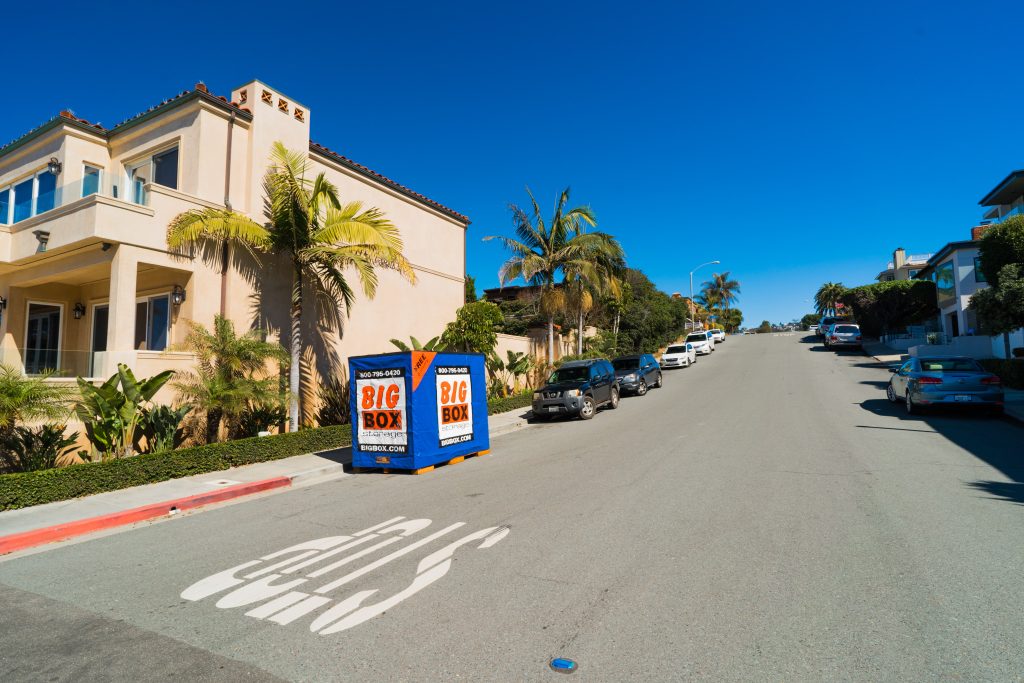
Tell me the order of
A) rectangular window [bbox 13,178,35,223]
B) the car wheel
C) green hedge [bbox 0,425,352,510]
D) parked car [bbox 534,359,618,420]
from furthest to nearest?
1. the car wheel
2. parked car [bbox 534,359,618,420]
3. rectangular window [bbox 13,178,35,223]
4. green hedge [bbox 0,425,352,510]

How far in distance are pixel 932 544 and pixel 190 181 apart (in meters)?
14.9

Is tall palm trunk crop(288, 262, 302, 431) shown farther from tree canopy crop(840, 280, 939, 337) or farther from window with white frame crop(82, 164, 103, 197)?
tree canopy crop(840, 280, 939, 337)

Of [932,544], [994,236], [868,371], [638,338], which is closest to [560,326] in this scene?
[638,338]

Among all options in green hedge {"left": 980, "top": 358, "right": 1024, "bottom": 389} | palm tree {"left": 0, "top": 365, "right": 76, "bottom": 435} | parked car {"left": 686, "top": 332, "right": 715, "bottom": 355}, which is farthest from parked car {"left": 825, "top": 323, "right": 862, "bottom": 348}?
palm tree {"left": 0, "top": 365, "right": 76, "bottom": 435}

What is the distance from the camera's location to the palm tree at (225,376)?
1055 cm

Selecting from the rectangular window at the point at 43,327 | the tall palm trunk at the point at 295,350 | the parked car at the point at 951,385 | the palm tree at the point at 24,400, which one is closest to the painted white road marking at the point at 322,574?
the palm tree at the point at 24,400

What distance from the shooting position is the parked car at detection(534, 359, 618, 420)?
16.5 metres

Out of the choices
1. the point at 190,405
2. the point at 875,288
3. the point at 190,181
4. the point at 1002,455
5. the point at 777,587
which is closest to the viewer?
the point at 777,587

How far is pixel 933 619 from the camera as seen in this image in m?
3.64

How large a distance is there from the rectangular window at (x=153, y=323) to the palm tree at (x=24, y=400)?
4483 millimetres

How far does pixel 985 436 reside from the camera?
417 inches

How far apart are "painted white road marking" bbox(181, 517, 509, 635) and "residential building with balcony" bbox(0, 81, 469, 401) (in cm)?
767

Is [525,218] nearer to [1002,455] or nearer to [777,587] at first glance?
[1002,455]

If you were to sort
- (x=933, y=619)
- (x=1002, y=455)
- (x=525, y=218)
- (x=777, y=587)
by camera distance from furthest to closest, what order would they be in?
(x=525, y=218) < (x=1002, y=455) < (x=777, y=587) < (x=933, y=619)
